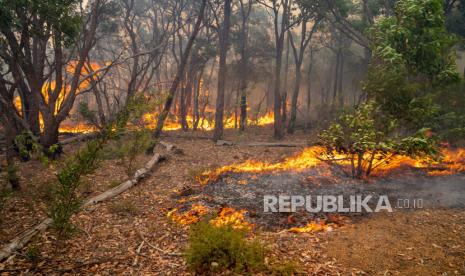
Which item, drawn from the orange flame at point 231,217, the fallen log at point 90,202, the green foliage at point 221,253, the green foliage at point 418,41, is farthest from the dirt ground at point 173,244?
the green foliage at point 418,41

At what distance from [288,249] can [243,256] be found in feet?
4.52

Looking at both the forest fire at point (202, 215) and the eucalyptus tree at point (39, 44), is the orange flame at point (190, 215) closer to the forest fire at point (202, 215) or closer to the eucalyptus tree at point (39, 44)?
the forest fire at point (202, 215)

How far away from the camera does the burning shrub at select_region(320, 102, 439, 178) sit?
8695mm

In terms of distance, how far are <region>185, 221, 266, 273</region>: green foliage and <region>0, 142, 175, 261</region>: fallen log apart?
10.7ft

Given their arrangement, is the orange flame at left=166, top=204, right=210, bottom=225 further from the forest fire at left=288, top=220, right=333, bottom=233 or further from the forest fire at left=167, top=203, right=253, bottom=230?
the forest fire at left=288, top=220, right=333, bottom=233

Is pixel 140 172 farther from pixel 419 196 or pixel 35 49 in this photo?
pixel 419 196

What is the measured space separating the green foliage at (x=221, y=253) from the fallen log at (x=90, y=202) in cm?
326

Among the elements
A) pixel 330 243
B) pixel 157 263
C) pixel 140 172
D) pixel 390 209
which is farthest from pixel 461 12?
pixel 157 263

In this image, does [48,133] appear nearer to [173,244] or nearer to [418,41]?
[173,244]

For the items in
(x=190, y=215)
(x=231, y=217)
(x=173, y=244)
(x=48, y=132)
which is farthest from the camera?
(x=48, y=132)

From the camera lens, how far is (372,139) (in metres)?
9.27

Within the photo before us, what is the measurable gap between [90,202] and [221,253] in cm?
476

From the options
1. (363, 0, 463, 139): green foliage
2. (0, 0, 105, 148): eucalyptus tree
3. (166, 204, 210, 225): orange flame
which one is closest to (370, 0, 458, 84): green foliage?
(363, 0, 463, 139): green foliage

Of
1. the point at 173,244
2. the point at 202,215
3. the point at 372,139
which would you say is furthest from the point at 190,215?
the point at 372,139
